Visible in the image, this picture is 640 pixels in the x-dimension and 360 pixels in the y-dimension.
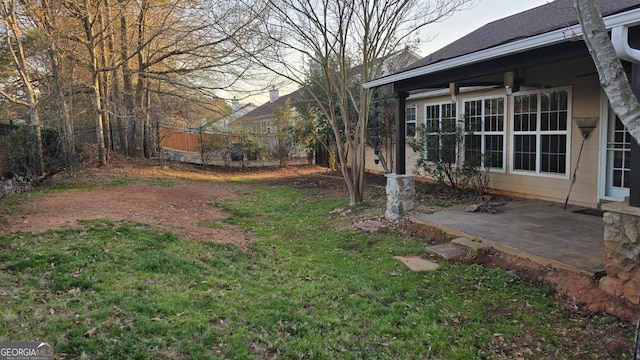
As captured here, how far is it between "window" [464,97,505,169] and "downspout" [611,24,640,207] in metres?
5.90

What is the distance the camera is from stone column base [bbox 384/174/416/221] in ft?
24.6

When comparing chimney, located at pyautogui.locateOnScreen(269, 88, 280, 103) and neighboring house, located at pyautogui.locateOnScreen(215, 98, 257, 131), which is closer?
chimney, located at pyautogui.locateOnScreen(269, 88, 280, 103)

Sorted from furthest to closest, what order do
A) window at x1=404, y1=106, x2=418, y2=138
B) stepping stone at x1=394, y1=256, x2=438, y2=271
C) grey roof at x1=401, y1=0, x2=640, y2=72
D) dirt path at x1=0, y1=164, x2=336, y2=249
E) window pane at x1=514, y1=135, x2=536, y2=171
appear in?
window at x1=404, y1=106, x2=418, y2=138 < window pane at x1=514, y1=135, x2=536, y2=171 < dirt path at x1=0, y1=164, x2=336, y2=249 < stepping stone at x1=394, y1=256, x2=438, y2=271 < grey roof at x1=401, y1=0, x2=640, y2=72

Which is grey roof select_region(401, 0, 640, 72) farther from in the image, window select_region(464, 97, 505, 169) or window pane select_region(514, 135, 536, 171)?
Result: window pane select_region(514, 135, 536, 171)

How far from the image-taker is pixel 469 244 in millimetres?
5285

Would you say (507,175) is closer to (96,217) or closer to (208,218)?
(208,218)

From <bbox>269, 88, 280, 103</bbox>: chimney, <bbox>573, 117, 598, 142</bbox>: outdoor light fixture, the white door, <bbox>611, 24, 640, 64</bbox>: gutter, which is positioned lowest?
the white door

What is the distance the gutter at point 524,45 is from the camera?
341cm

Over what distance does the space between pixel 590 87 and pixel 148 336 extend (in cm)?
789

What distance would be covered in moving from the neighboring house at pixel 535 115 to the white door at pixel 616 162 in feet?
0.05

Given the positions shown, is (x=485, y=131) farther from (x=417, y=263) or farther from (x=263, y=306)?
(x=263, y=306)

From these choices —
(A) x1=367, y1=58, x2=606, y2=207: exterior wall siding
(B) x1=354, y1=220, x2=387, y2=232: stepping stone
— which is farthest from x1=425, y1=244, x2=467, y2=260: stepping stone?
(A) x1=367, y1=58, x2=606, y2=207: exterior wall siding

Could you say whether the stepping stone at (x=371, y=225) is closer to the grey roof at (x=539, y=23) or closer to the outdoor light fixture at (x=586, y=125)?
the grey roof at (x=539, y=23)

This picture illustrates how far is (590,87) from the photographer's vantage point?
7.39 m
